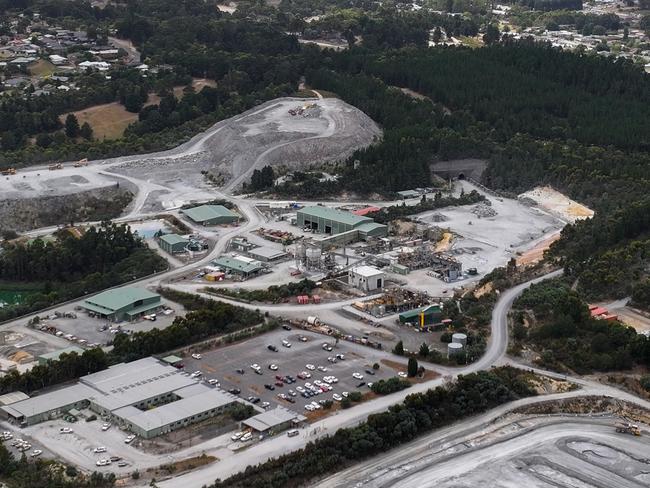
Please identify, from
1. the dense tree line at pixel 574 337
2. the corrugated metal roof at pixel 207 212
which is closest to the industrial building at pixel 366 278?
the dense tree line at pixel 574 337

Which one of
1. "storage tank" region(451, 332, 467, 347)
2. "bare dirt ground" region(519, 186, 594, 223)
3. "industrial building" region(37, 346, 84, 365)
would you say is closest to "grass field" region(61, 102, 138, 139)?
"bare dirt ground" region(519, 186, 594, 223)

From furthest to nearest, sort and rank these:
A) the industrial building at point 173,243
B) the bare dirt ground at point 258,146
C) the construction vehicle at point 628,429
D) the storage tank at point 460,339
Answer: the bare dirt ground at point 258,146 < the industrial building at point 173,243 < the storage tank at point 460,339 < the construction vehicle at point 628,429

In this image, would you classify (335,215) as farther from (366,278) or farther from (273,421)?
(273,421)

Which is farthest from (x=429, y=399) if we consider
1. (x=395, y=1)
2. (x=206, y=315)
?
(x=395, y=1)

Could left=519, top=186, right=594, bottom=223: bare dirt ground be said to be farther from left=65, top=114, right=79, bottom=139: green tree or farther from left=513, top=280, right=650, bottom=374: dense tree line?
left=65, top=114, right=79, bottom=139: green tree

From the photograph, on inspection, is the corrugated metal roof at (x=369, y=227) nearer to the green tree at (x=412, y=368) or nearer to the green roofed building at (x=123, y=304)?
the green roofed building at (x=123, y=304)

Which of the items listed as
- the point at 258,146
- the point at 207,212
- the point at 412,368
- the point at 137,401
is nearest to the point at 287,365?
the point at 412,368
